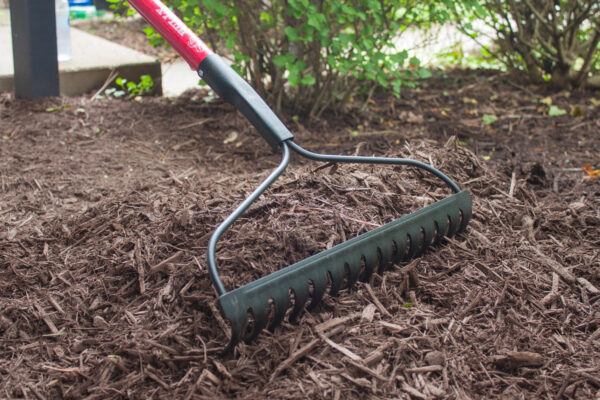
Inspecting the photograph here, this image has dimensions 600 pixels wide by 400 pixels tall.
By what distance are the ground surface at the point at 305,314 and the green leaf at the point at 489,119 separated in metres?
1.05

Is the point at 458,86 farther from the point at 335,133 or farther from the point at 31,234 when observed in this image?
the point at 31,234

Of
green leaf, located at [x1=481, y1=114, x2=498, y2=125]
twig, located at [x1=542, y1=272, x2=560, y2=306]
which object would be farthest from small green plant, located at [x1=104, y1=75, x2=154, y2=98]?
twig, located at [x1=542, y1=272, x2=560, y2=306]

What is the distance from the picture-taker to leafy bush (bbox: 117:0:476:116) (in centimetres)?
377

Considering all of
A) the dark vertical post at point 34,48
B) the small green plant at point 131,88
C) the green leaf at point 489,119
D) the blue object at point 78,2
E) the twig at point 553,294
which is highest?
the blue object at point 78,2

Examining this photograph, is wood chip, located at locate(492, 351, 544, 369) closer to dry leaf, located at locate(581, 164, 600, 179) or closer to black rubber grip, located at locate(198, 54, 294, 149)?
black rubber grip, located at locate(198, 54, 294, 149)

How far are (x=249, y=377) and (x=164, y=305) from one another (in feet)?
1.42

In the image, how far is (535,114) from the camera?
15.5 feet

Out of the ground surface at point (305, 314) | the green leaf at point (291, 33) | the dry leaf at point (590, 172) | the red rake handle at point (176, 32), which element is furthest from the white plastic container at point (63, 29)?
the dry leaf at point (590, 172)

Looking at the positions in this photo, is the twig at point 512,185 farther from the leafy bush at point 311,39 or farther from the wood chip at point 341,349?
the wood chip at point 341,349

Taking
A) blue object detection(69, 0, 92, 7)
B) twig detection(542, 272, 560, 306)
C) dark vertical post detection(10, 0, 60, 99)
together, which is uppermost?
blue object detection(69, 0, 92, 7)

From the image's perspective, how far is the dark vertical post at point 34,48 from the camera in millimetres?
4027

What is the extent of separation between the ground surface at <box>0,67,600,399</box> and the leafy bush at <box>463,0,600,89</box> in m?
2.08

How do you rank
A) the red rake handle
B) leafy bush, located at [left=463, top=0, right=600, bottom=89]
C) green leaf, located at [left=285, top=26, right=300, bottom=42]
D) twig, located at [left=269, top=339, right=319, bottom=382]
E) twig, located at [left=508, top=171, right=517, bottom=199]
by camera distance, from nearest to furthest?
twig, located at [left=269, top=339, right=319, bottom=382] < the red rake handle < twig, located at [left=508, top=171, right=517, bottom=199] < green leaf, located at [left=285, top=26, right=300, bottom=42] < leafy bush, located at [left=463, top=0, right=600, bottom=89]

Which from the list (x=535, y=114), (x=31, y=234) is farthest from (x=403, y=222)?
(x=535, y=114)
